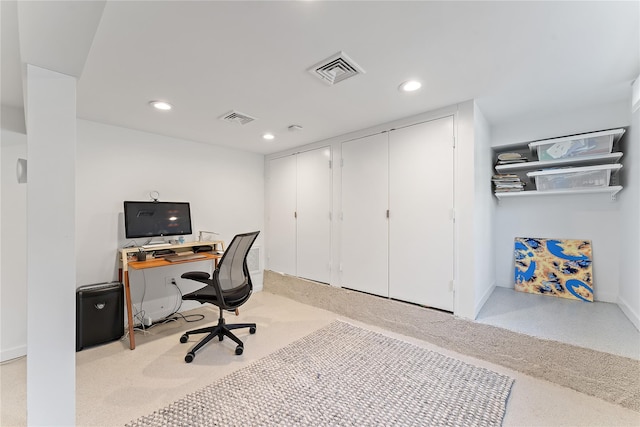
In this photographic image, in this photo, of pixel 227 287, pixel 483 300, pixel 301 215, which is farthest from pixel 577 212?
pixel 227 287

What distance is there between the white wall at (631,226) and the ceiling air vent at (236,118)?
10.9 ft

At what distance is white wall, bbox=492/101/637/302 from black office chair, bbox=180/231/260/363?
3.02 metres

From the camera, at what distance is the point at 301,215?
3.85m

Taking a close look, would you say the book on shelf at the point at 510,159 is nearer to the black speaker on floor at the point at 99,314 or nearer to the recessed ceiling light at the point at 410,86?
the recessed ceiling light at the point at 410,86

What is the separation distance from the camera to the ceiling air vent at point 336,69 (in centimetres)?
170

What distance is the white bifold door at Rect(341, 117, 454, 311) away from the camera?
2512 mm

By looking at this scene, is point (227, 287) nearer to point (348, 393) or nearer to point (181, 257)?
point (181, 257)

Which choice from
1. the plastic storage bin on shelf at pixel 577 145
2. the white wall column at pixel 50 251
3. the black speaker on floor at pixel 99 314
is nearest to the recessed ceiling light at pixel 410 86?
the plastic storage bin on shelf at pixel 577 145

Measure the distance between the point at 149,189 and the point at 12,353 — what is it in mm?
1877

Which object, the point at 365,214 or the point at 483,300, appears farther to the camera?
the point at 365,214

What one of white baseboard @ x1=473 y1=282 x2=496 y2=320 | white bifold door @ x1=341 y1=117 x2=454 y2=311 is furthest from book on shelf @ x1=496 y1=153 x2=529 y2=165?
white baseboard @ x1=473 y1=282 x2=496 y2=320

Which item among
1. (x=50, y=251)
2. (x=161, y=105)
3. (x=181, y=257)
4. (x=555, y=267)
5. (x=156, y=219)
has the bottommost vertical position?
(x=555, y=267)

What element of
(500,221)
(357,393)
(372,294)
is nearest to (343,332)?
(372,294)

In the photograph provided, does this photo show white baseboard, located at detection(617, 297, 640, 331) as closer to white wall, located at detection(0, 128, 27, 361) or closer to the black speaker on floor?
the black speaker on floor
